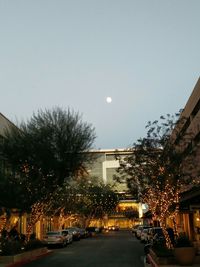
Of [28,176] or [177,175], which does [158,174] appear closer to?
Result: [177,175]

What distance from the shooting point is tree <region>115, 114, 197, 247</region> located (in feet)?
70.3

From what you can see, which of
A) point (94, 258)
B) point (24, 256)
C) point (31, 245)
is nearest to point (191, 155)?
point (94, 258)

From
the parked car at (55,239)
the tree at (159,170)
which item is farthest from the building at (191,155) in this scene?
the parked car at (55,239)

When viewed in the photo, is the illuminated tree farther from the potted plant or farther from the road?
the potted plant

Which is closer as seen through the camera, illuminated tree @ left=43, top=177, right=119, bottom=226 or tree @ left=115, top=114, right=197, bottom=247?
tree @ left=115, top=114, right=197, bottom=247

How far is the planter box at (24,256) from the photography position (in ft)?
71.3

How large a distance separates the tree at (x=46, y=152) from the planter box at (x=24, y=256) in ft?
10.9

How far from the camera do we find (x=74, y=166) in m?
29.1

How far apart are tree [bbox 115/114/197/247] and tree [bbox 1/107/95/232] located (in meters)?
5.56

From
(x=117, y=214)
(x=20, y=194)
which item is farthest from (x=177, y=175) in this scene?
(x=117, y=214)

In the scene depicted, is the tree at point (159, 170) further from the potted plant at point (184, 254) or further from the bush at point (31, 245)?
the bush at point (31, 245)

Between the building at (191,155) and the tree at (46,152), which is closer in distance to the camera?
the building at (191,155)

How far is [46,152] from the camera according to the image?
27.9 metres

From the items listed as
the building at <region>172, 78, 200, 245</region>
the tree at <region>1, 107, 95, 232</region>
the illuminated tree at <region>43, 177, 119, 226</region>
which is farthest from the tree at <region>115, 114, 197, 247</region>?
the illuminated tree at <region>43, 177, 119, 226</region>
